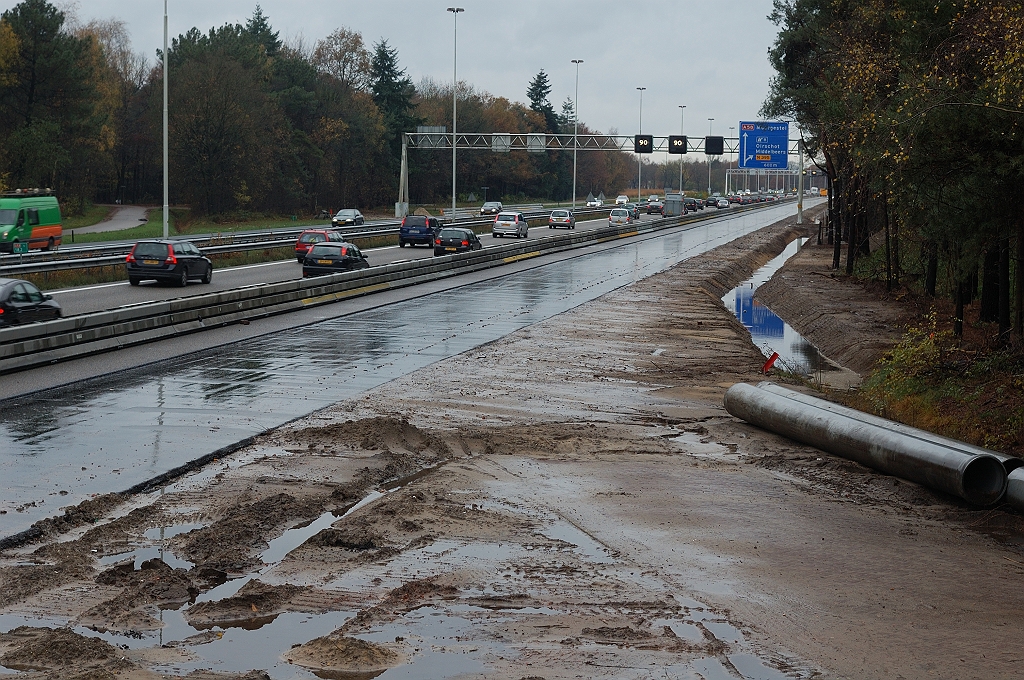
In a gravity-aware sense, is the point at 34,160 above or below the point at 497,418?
above

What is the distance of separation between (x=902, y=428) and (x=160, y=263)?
28.3m

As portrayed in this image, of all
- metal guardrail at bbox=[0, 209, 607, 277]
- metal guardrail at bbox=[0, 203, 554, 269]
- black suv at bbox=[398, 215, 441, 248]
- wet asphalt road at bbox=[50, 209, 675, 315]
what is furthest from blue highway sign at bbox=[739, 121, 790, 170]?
wet asphalt road at bbox=[50, 209, 675, 315]

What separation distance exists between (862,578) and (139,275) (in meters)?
31.5

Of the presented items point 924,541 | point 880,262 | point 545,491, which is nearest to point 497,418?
point 545,491

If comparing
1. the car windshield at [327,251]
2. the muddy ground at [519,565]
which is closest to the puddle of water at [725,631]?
the muddy ground at [519,565]

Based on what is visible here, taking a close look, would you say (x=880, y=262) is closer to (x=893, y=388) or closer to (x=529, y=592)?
(x=893, y=388)

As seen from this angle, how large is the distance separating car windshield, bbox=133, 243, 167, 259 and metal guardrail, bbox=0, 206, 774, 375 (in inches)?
256

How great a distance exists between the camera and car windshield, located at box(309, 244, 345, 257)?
4222 centimetres

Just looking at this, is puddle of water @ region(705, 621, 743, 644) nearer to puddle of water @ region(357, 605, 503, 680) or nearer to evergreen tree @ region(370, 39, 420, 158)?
puddle of water @ region(357, 605, 503, 680)

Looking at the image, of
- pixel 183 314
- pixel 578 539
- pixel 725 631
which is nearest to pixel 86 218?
→ pixel 183 314

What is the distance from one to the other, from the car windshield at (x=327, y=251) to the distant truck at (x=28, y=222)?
468 inches

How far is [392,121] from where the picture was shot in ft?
392

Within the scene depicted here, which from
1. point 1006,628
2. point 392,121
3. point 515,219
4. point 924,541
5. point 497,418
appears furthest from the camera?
point 392,121

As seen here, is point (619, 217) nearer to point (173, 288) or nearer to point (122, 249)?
point (122, 249)
